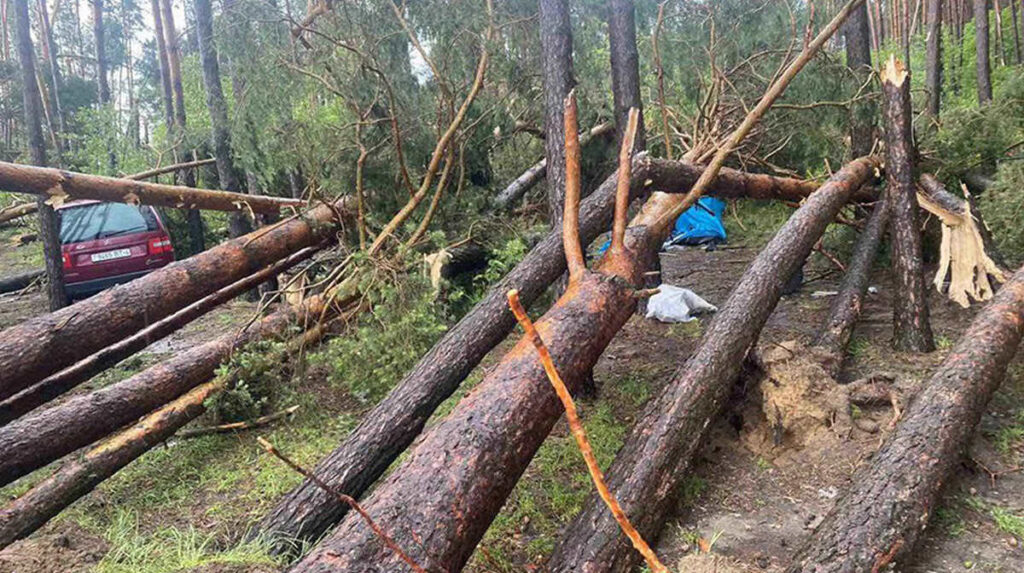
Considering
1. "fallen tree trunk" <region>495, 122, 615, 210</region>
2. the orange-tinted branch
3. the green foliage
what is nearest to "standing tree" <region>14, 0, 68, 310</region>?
the green foliage

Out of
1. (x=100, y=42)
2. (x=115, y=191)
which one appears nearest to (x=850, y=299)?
(x=115, y=191)

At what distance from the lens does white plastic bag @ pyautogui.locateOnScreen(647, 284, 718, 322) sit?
21.1 ft

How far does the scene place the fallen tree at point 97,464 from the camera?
3468 millimetres

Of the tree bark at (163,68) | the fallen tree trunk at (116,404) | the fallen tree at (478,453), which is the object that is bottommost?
the fallen tree trunk at (116,404)

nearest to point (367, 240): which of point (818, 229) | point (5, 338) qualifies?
point (5, 338)

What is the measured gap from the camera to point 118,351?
4.85m

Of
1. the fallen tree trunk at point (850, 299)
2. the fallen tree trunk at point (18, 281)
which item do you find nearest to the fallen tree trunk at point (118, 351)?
the fallen tree trunk at point (850, 299)

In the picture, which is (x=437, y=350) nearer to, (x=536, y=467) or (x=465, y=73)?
(x=536, y=467)

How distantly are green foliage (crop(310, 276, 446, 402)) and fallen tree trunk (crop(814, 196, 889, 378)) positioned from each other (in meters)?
2.99

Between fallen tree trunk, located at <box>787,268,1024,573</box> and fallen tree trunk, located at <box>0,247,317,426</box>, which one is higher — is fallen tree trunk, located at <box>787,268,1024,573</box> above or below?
below

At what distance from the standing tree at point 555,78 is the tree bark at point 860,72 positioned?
11.6 ft

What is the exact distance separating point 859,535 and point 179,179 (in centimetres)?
984

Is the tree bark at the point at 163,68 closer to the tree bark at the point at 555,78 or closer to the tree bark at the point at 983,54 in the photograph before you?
the tree bark at the point at 555,78

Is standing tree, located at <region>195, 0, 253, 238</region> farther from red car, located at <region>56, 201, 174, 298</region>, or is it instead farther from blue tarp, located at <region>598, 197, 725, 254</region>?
blue tarp, located at <region>598, 197, 725, 254</region>
